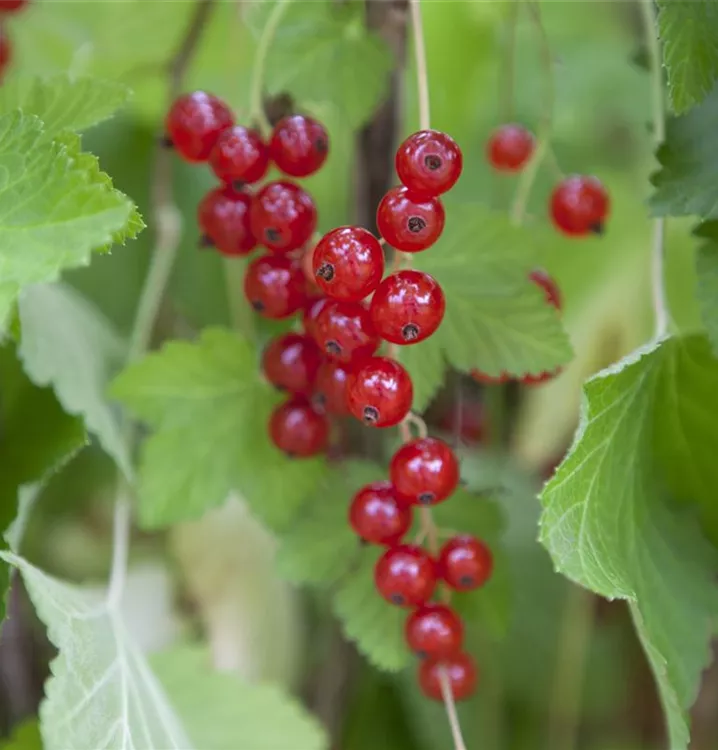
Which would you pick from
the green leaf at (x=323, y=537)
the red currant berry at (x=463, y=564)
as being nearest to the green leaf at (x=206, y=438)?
the green leaf at (x=323, y=537)

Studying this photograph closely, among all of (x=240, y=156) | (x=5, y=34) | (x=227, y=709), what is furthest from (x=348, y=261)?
(x=5, y=34)

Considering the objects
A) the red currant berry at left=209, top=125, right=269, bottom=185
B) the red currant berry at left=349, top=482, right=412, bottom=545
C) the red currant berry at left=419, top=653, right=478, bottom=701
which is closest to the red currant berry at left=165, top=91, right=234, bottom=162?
the red currant berry at left=209, top=125, right=269, bottom=185

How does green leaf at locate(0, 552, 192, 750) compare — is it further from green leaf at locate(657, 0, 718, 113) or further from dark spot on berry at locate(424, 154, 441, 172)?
green leaf at locate(657, 0, 718, 113)

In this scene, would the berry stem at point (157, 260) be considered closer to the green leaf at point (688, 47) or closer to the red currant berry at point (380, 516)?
the red currant berry at point (380, 516)

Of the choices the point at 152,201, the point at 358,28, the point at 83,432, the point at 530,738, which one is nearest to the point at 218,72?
the point at 152,201

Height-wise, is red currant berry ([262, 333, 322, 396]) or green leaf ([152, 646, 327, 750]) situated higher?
red currant berry ([262, 333, 322, 396])

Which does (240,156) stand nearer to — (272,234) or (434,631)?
(272,234)
